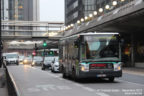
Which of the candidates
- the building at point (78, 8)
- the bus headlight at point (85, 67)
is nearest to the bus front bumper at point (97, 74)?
the bus headlight at point (85, 67)

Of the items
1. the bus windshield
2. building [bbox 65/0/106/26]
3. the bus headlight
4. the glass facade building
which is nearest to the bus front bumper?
the bus headlight

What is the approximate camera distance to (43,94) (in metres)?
13.7

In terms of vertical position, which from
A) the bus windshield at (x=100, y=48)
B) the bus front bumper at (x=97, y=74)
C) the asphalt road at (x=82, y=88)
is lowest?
the asphalt road at (x=82, y=88)

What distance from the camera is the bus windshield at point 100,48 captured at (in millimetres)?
18641

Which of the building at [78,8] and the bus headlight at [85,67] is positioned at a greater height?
the building at [78,8]

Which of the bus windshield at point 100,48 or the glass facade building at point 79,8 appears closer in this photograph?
the bus windshield at point 100,48

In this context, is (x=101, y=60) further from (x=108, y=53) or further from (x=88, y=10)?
(x=88, y=10)

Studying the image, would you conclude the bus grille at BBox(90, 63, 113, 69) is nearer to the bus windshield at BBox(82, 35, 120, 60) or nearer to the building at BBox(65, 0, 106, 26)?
the bus windshield at BBox(82, 35, 120, 60)

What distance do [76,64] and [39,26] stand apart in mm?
56278

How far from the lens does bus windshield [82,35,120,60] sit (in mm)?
18641

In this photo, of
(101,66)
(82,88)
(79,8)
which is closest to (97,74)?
(101,66)

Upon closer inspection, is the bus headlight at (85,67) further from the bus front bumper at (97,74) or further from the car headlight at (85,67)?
the bus front bumper at (97,74)

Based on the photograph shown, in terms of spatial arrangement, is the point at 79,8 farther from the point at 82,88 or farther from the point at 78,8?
the point at 82,88

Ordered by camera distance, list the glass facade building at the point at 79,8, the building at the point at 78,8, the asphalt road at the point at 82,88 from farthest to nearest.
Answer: the building at the point at 78,8 → the glass facade building at the point at 79,8 → the asphalt road at the point at 82,88
